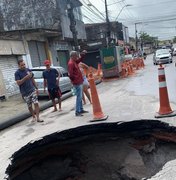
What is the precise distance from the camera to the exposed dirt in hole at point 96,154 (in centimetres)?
530

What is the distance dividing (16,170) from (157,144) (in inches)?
83.5

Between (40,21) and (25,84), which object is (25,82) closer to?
(25,84)

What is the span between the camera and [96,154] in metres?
6.07

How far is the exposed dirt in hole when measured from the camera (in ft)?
17.4

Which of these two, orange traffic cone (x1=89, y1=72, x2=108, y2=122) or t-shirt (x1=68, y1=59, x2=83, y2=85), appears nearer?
orange traffic cone (x1=89, y1=72, x2=108, y2=122)

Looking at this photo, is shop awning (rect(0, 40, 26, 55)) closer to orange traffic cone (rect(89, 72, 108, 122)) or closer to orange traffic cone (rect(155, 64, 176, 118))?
orange traffic cone (rect(89, 72, 108, 122))

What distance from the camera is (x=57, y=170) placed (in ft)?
19.5

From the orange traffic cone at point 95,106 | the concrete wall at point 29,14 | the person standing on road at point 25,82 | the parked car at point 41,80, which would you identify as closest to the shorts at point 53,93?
the person standing on road at point 25,82

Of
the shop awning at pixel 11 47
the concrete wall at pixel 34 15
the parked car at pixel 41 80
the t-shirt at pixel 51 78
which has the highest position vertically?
the concrete wall at pixel 34 15

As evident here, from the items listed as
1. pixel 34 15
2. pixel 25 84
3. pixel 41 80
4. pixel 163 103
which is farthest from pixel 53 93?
pixel 34 15

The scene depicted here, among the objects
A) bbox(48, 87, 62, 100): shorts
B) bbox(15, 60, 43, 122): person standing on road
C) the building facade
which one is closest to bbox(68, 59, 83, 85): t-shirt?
bbox(15, 60, 43, 122): person standing on road

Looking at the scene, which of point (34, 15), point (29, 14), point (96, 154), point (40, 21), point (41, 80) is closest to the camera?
A: point (96, 154)

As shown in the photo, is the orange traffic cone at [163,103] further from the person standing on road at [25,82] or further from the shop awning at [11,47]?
the shop awning at [11,47]

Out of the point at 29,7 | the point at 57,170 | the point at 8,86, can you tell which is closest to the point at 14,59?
the point at 8,86
